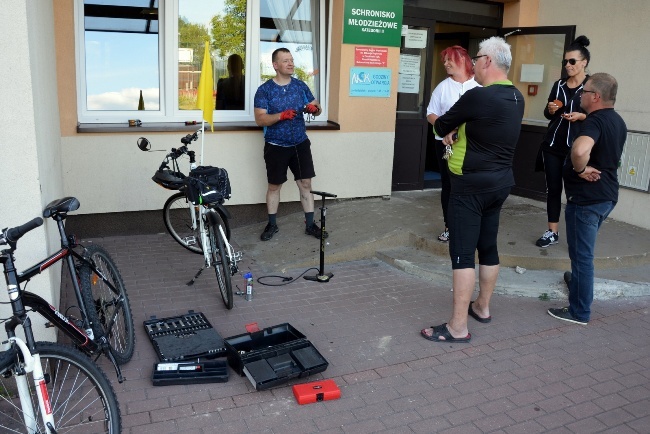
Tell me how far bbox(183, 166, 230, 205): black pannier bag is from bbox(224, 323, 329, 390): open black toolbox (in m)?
1.21

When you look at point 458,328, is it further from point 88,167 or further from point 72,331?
point 88,167

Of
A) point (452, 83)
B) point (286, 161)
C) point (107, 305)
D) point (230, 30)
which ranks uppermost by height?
point (230, 30)

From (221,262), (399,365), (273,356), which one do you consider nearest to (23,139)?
(221,262)

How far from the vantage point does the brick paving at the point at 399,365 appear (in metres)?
3.46

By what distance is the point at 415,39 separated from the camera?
7.88 metres

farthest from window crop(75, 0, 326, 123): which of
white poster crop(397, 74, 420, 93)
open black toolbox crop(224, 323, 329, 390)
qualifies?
open black toolbox crop(224, 323, 329, 390)

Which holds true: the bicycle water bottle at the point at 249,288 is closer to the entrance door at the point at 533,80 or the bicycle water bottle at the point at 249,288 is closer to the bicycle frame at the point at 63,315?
the bicycle frame at the point at 63,315

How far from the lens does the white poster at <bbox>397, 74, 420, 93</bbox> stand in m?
7.99

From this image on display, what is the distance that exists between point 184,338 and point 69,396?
3.74 feet

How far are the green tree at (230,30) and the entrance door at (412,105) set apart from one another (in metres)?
2.14

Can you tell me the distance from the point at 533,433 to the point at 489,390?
478 mm

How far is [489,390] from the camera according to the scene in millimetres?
3830

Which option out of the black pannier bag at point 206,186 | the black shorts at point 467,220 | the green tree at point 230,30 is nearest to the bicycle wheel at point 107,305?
the black pannier bag at point 206,186

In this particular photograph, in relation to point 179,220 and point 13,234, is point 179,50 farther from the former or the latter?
point 13,234
